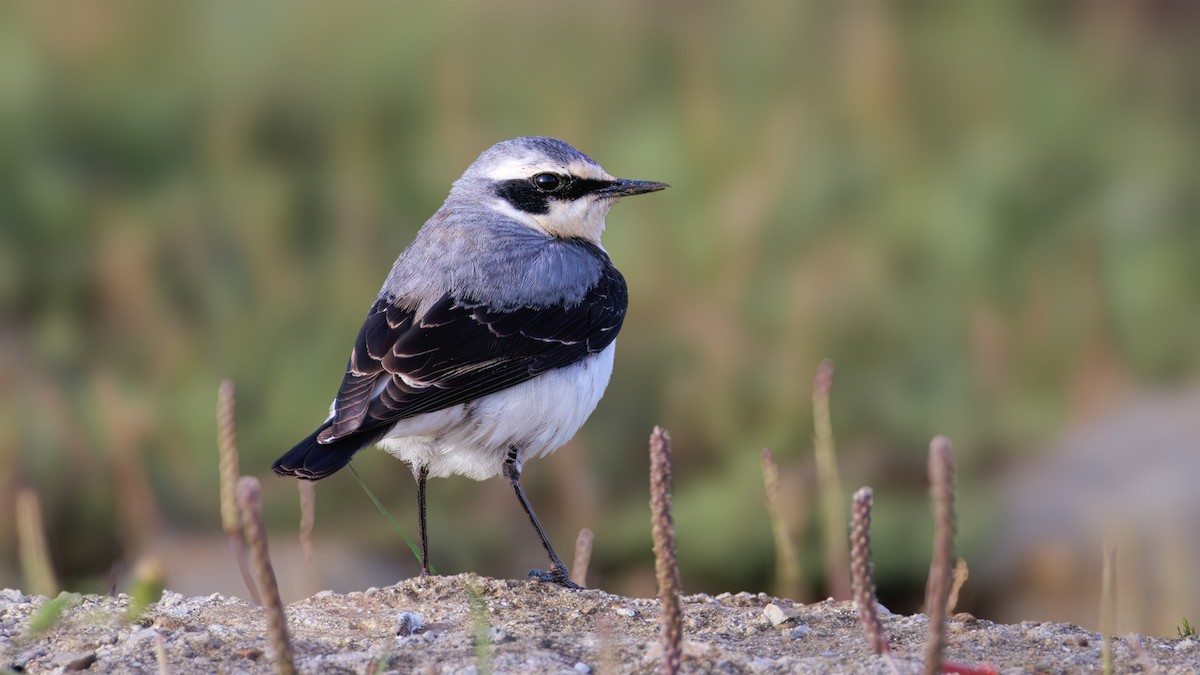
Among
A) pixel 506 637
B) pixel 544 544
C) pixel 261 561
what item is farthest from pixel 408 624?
pixel 261 561

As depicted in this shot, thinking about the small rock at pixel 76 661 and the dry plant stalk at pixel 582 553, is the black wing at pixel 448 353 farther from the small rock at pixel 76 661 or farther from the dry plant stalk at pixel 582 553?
the small rock at pixel 76 661

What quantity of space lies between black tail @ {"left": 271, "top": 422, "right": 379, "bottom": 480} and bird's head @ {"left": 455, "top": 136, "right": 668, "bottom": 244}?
1801mm

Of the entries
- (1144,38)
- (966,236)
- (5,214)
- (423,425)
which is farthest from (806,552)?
(1144,38)

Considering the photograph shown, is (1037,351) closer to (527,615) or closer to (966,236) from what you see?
(966,236)

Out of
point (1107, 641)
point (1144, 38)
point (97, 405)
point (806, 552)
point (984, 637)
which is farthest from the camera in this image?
point (1144, 38)

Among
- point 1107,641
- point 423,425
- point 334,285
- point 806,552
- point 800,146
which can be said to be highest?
point 800,146

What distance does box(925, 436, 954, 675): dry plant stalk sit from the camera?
3113 millimetres

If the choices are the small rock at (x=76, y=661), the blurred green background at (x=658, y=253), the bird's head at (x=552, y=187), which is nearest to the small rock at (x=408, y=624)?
the small rock at (x=76, y=661)

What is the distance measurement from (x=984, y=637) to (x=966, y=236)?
637cm

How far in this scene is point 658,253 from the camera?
1066 centimetres

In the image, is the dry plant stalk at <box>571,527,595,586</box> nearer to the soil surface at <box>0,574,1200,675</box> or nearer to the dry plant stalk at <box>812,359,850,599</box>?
the soil surface at <box>0,574,1200,675</box>

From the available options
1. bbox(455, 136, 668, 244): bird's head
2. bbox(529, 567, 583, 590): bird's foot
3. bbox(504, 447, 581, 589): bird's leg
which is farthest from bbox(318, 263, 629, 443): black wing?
bbox(529, 567, 583, 590): bird's foot

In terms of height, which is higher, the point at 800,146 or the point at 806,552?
the point at 800,146

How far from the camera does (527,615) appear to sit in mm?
5332
